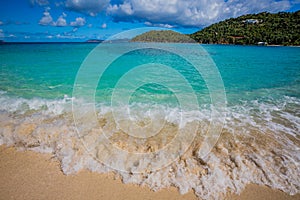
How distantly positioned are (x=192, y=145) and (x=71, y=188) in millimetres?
3096

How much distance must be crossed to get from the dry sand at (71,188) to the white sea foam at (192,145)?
160 mm

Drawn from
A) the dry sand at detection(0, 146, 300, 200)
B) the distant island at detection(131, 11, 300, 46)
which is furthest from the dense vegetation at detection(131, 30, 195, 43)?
the distant island at detection(131, 11, 300, 46)

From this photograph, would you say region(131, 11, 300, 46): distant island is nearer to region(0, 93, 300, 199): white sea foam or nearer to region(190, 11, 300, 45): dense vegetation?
region(190, 11, 300, 45): dense vegetation

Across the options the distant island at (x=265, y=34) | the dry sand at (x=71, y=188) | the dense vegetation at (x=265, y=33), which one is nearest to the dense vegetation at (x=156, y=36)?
the dry sand at (x=71, y=188)

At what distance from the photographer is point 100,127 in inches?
218

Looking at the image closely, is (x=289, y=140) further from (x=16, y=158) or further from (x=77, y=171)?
(x=16, y=158)

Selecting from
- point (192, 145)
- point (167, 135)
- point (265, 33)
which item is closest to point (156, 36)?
point (167, 135)

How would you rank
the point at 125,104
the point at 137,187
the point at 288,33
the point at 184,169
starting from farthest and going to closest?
1. the point at 288,33
2. the point at 125,104
3. the point at 184,169
4. the point at 137,187

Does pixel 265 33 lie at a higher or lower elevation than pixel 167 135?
higher

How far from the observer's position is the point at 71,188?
3.48 meters

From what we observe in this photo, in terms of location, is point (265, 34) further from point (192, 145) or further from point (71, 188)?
point (71, 188)

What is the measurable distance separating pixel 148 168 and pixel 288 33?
132 m

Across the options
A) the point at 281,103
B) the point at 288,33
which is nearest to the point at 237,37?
the point at 288,33

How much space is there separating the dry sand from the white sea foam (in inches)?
6.3
